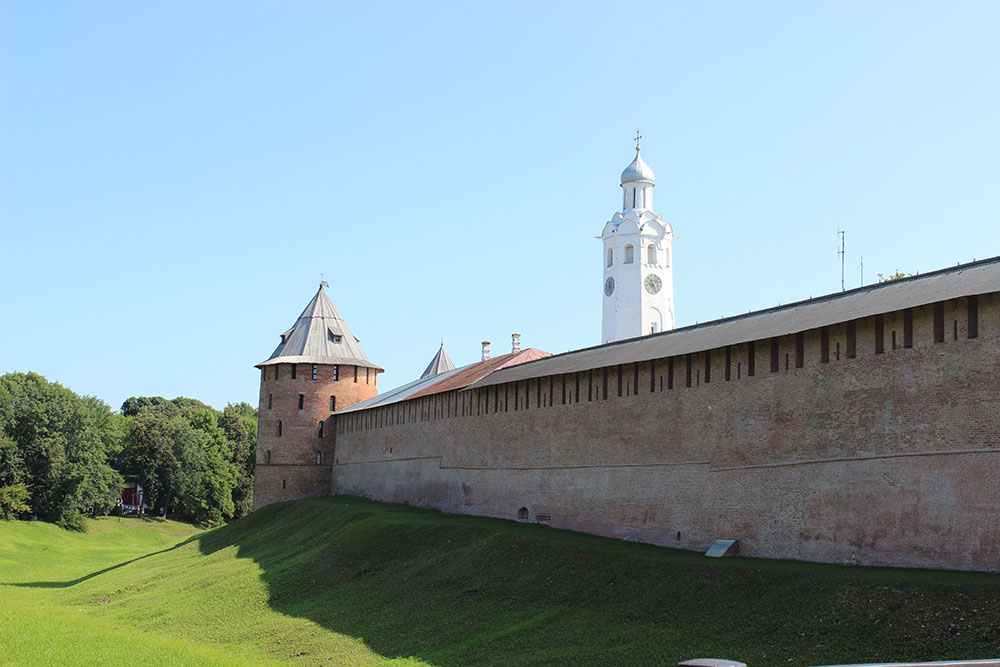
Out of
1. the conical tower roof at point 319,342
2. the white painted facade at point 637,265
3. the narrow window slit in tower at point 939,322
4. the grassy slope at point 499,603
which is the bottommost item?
the grassy slope at point 499,603

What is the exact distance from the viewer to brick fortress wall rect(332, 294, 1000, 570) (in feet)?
50.3

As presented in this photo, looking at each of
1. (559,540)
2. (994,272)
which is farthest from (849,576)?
(559,540)

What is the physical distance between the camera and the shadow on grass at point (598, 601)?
1304 centimetres

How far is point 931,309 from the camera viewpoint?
1611 cm

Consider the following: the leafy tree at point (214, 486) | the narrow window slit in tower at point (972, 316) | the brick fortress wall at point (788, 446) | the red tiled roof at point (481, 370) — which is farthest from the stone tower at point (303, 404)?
the narrow window slit in tower at point (972, 316)

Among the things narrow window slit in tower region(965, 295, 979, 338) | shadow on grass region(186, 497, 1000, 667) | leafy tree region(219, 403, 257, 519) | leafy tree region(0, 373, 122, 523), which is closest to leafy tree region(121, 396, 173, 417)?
leafy tree region(219, 403, 257, 519)

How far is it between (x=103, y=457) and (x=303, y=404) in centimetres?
1711

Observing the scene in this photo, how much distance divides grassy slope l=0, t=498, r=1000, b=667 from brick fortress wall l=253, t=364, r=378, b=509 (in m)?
9.56

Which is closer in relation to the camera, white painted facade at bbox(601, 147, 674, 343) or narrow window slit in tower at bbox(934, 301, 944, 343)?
narrow window slit in tower at bbox(934, 301, 944, 343)

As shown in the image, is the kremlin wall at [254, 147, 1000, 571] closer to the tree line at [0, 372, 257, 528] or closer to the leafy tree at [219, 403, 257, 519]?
the tree line at [0, 372, 257, 528]

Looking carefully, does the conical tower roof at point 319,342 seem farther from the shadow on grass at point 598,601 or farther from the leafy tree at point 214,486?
the leafy tree at point 214,486

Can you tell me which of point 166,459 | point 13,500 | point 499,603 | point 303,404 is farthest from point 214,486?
point 499,603

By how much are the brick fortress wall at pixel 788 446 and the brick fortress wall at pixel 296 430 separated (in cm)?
1430

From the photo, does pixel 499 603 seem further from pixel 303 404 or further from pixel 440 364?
pixel 440 364
